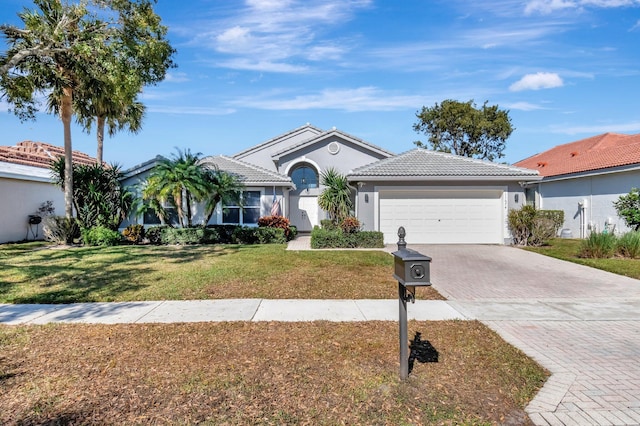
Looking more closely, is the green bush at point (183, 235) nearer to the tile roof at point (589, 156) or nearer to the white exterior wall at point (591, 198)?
the white exterior wall at point (591, 198)

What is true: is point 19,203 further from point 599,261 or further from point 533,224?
point 599,261

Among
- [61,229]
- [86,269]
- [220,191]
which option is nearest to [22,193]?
[61,229]

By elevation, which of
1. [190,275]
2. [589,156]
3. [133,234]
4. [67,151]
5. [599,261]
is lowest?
[599,261]

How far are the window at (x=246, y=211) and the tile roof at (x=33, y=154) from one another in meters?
8.99

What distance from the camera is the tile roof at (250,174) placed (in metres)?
18.9

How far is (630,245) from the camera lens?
40.2 ft

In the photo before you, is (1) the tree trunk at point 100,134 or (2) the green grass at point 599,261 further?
(1) the tree trunk at point 100,134

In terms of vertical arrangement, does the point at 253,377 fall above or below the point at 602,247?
below

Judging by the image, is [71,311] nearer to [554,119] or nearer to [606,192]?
[606,192]

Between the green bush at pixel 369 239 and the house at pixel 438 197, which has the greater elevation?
the house at pixel 438 197

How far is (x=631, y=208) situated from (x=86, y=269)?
20.8 metres

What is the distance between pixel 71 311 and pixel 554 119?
86.3 ft

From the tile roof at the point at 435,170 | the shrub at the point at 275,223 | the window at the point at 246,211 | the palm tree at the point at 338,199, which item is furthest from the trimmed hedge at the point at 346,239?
the window at the point at 246,211

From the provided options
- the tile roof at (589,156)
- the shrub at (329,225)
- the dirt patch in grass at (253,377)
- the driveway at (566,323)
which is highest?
the tile roof at (589,156)
